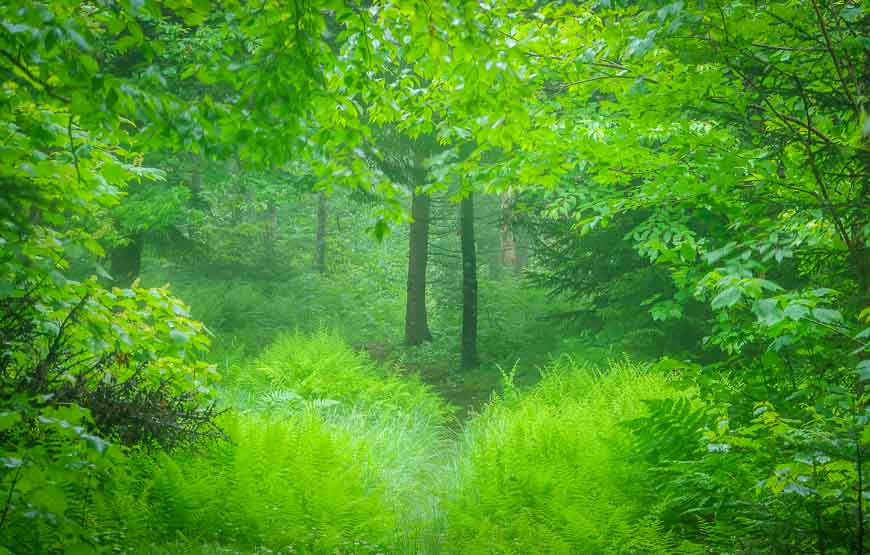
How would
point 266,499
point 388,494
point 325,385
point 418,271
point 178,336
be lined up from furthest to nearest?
point 418,271, point 325,385, point 388,494, point 266,499, point 178,336

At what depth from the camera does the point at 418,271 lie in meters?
15.8

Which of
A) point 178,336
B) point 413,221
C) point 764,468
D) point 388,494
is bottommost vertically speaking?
point 388,494

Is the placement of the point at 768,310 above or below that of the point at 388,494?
above

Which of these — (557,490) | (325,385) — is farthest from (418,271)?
(557,490)

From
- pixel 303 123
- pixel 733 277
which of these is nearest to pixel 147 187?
pixel 303 123

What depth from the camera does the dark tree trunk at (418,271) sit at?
15.7 m

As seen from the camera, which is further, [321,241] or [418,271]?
[321,241]

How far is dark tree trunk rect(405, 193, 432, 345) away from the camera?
51.4 ft

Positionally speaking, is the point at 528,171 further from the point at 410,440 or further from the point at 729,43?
the point at 410,440

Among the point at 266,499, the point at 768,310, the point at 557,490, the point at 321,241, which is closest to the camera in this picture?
the point at 768,310

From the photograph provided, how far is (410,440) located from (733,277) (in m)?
5.25

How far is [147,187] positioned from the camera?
35.9 ft

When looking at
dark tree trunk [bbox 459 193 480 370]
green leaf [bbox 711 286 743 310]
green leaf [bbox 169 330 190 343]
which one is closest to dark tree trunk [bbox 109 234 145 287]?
dark tree trunk [bbox 459 193 480 370]

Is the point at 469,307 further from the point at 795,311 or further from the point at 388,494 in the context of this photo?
the point at 795,311
